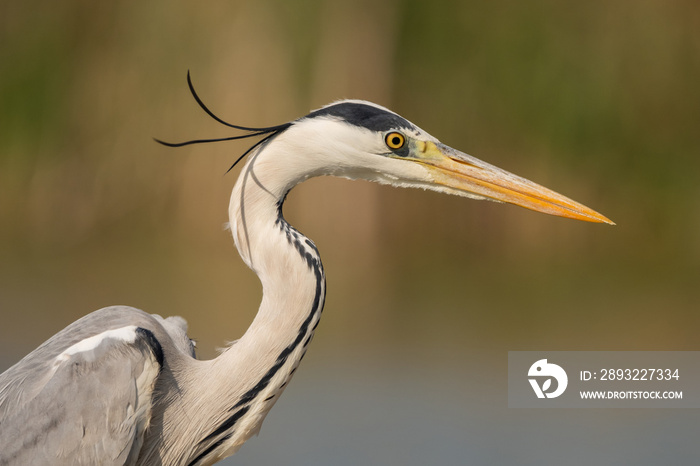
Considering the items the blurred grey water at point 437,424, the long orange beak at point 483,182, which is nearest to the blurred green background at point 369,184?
the blurred grey water at point 437,424

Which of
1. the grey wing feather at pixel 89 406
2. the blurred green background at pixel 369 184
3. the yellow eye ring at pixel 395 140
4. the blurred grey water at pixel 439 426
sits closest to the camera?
the grey wing feather at pixel 89 406

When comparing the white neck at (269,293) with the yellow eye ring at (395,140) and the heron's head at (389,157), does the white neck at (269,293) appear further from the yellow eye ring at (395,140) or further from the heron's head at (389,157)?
the yellow eye ring at (395,140)

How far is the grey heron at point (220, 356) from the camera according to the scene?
2.36 meters

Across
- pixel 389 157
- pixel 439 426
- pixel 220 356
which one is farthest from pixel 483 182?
pixel 439 426

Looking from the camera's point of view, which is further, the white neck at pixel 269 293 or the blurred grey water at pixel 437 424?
the blurred grey water at pixel 437 424

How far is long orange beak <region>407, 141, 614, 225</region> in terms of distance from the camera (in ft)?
9.14

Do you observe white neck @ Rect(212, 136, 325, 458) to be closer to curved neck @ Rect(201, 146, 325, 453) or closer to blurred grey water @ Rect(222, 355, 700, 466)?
curved neck @ Rect(201, 146, 325, 453)

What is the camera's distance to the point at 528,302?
22.5 ft

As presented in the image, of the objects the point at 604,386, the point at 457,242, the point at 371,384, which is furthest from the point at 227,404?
the point at 457,242

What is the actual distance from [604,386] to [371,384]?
4.96ft

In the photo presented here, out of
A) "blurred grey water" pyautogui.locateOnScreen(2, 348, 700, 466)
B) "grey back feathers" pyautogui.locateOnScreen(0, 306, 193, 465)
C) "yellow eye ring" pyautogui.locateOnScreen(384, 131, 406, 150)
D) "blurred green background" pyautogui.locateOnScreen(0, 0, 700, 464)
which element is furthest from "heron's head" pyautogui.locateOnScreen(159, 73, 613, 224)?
"blurred green background" pyautogui.locateOnScreen(0, 0, 700, 464)

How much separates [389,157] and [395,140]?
0.18 ft

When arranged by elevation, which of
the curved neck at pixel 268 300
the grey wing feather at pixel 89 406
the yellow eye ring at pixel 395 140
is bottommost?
the grey wing feather at pixel 89 406

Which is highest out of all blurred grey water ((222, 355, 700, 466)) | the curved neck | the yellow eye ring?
the yellow eye ring
